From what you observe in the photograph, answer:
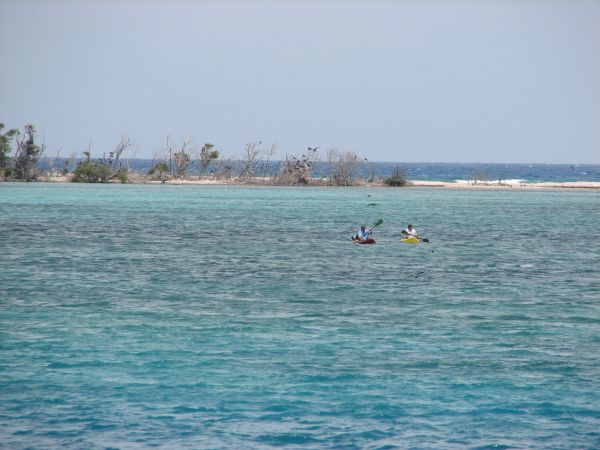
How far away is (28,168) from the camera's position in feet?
405

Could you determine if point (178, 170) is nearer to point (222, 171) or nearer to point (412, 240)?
point (222, 171)

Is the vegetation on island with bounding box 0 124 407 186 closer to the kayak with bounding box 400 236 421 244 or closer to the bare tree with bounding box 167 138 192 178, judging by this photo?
the bare tree with bounding box 167 138 192 178

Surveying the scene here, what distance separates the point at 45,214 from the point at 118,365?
1986 inches

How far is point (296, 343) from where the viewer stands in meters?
21.8

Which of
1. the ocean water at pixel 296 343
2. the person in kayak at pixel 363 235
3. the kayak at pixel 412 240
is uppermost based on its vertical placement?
the person in kayak at pixel 363 235

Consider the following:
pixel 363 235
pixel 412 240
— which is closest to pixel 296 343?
pixel 363 235

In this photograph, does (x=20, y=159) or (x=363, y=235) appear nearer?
(x=363, y=235)

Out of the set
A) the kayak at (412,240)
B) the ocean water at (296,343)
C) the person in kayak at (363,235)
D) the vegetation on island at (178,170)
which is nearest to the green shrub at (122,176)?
the vegetation on island at (178,170)

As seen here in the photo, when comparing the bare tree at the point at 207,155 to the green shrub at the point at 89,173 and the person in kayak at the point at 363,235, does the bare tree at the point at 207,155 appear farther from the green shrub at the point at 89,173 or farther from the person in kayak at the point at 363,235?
the person in kayak at the point at 363,235

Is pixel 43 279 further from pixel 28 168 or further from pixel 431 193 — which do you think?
pixel 28 168

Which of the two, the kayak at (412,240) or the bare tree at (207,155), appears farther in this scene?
the bare tree at (207,155)

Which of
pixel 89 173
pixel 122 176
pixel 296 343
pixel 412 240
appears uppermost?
pixel 89 173

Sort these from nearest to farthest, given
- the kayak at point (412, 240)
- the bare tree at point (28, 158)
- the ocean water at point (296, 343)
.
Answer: the ocean water at point (296, 343) → the kayak at point (412, 240) → the bare tree at point (28, 158)

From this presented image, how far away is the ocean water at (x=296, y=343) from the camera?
51.1 ft
